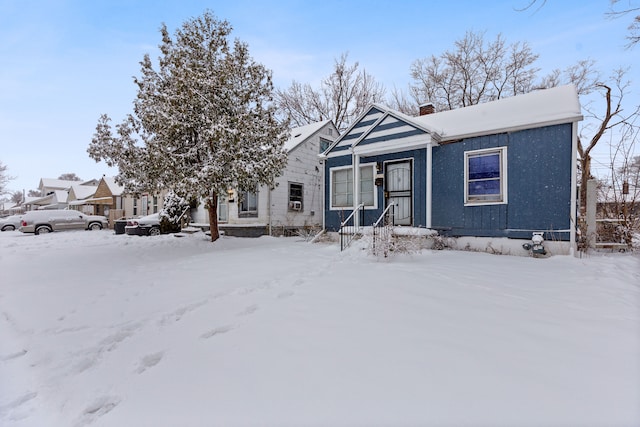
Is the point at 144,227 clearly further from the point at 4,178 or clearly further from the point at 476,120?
the point at 4,178

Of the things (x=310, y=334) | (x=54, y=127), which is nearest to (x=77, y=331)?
(x=310, y=334)

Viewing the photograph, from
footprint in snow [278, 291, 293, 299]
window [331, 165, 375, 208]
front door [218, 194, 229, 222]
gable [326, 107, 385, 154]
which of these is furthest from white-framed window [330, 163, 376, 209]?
footprint in snow [278, 291, 293, 299]

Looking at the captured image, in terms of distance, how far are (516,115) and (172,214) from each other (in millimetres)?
15041

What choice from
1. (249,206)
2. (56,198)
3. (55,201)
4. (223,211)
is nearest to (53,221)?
(223,211)

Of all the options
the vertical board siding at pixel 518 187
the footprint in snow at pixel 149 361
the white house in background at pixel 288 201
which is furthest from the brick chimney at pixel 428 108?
the footprint in snow at pixel 149 361

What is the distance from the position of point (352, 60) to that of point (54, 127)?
65.8 feet

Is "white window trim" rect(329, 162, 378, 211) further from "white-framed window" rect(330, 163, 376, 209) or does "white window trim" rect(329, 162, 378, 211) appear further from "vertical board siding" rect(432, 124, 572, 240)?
"vertical board siding" rect(432, 124, 572, 240)

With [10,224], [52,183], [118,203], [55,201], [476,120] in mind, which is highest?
[52,183]

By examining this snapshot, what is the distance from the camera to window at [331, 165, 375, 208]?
9781 millimetres

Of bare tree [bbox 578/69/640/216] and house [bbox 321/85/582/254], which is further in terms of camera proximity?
bare tree [bbox 578/69/640/216]

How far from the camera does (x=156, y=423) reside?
65.7 inches

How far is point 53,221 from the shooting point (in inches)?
699

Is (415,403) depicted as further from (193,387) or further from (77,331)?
(77,331)

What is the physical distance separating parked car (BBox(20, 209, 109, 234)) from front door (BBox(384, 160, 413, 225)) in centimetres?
2061
